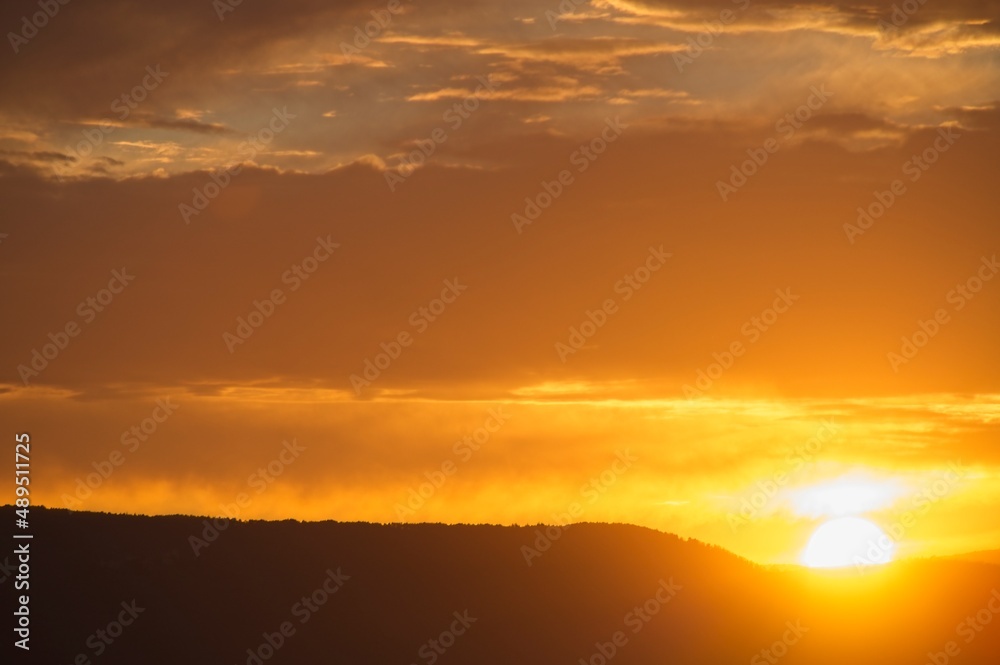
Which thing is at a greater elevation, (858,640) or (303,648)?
(303,648)

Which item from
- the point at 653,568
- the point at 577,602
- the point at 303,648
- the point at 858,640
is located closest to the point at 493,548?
the point at 577,602

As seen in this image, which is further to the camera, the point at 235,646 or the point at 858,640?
the point at 858,640

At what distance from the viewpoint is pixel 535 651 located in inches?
2911

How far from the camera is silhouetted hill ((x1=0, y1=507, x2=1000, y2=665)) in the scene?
211ft

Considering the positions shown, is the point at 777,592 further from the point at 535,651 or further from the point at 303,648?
the point at 303,648

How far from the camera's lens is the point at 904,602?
94.4 metres

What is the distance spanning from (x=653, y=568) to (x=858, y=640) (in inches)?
610

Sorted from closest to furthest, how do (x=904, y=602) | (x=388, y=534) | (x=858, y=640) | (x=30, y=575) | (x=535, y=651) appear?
(x=30, y=575) → (x=535, y=651) → (x=388, y=534) → (x=858, y=640) → (x=904, y=602)

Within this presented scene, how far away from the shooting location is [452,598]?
7531 centimetres

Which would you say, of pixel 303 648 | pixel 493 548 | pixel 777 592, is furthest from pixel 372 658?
pixel 777 592

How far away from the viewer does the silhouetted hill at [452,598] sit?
6419cm

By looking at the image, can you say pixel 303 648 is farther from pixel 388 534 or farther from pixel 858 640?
pixel 858 640

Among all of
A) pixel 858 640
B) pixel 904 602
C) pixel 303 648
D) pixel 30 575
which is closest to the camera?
pixel 30 575

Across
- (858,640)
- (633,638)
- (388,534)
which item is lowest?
(858,640)
